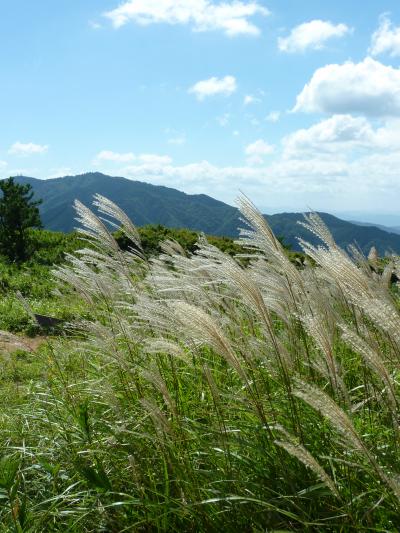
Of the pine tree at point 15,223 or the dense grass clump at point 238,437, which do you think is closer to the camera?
the dense grass clump at point 238,437

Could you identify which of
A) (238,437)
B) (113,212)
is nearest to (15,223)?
(113,212)

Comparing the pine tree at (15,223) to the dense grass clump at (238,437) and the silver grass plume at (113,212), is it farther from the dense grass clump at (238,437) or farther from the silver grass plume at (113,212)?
the dense grass clump at (238,437)

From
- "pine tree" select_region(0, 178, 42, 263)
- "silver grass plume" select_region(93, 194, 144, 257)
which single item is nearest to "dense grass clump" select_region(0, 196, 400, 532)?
"silver grass plume" select_region(93, 194, 144, 257)

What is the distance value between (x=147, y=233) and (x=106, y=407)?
54.4ft

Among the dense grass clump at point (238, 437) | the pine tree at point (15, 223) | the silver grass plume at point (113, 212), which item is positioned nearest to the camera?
the dense grass clump at point (238, 437)

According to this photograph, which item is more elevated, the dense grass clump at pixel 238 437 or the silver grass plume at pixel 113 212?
the silver grass plume at pixel 113 212

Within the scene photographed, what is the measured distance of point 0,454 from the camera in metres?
3.93

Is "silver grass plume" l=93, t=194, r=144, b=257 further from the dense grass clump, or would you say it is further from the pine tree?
the pine tree

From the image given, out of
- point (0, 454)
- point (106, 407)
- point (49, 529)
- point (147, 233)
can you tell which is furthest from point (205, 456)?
point (147, 233)

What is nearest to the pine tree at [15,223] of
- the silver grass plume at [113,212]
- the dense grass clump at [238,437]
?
the silver grass plume at [113,212]

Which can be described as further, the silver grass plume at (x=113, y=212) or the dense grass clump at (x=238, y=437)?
the silver grass plume at (x=113, y=212)

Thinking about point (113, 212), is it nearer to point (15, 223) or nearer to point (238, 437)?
point (238, 437)

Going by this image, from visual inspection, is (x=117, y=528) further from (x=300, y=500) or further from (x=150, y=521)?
(x=300, y=500)

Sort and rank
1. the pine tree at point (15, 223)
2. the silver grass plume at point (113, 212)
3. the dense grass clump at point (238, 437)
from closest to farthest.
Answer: the dense grass clump at point (238, 437) → the silver grass plume at point (113, 212) → the pine tree at point (15, 223)
